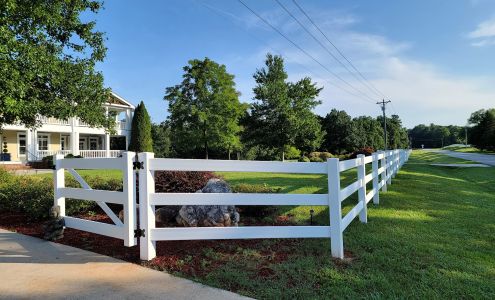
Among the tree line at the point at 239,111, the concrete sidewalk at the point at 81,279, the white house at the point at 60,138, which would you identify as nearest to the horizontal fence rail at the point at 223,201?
the concrete sidewalk at the point at 81,279

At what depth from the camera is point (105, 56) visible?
10875mm

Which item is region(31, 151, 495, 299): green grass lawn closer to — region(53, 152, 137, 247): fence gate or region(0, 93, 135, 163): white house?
region(53, 152, 137, 247): fence gate

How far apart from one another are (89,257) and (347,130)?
194ft

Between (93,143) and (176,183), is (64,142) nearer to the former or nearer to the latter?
(93,143)

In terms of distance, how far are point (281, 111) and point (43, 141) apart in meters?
22.7

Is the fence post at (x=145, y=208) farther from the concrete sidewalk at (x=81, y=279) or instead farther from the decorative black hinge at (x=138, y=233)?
the concrete sidewalk at (x=81, y=279)

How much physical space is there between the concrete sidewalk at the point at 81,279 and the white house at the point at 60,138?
840 inches

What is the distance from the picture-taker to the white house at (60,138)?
29.3m

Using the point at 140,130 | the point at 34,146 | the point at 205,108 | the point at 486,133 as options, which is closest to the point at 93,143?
the point at 140,130

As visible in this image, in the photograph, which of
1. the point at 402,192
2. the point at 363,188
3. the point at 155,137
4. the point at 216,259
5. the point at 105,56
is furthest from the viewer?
the point at 155,137

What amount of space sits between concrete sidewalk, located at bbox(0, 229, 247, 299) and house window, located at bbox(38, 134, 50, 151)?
3263cm

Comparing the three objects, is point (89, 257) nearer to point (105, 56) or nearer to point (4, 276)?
point (4, 276)

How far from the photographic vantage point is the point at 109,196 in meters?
4.45

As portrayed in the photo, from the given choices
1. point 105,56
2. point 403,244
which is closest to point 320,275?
point 403,244
